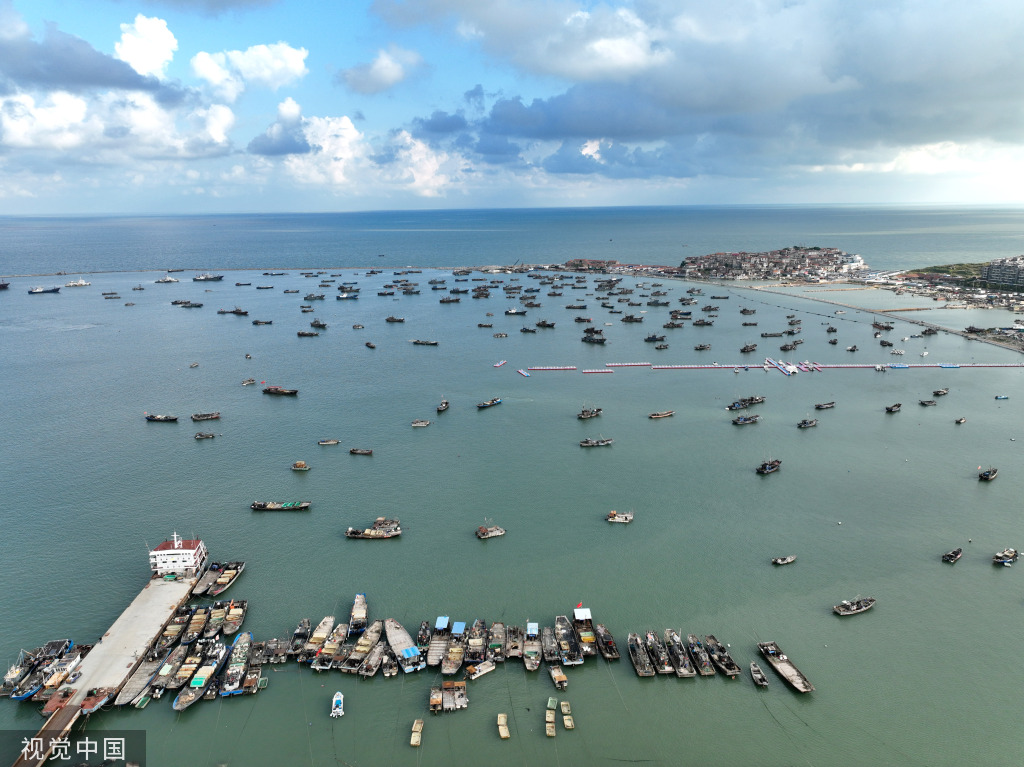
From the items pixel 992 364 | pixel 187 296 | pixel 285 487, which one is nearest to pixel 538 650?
pixel 285 487

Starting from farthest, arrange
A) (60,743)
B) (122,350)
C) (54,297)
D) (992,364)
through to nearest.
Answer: (54,297) → (122,350) → (992,364) → (60,743)

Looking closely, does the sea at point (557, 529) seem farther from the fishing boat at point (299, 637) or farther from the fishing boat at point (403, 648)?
the fishing boat at point (403, 648)

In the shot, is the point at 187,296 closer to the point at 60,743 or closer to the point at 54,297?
the point at 54,297

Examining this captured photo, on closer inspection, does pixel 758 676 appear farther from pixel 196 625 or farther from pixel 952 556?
pixel 196 625

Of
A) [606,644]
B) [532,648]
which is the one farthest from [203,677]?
[606,644]

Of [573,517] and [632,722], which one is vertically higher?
[573,517]
